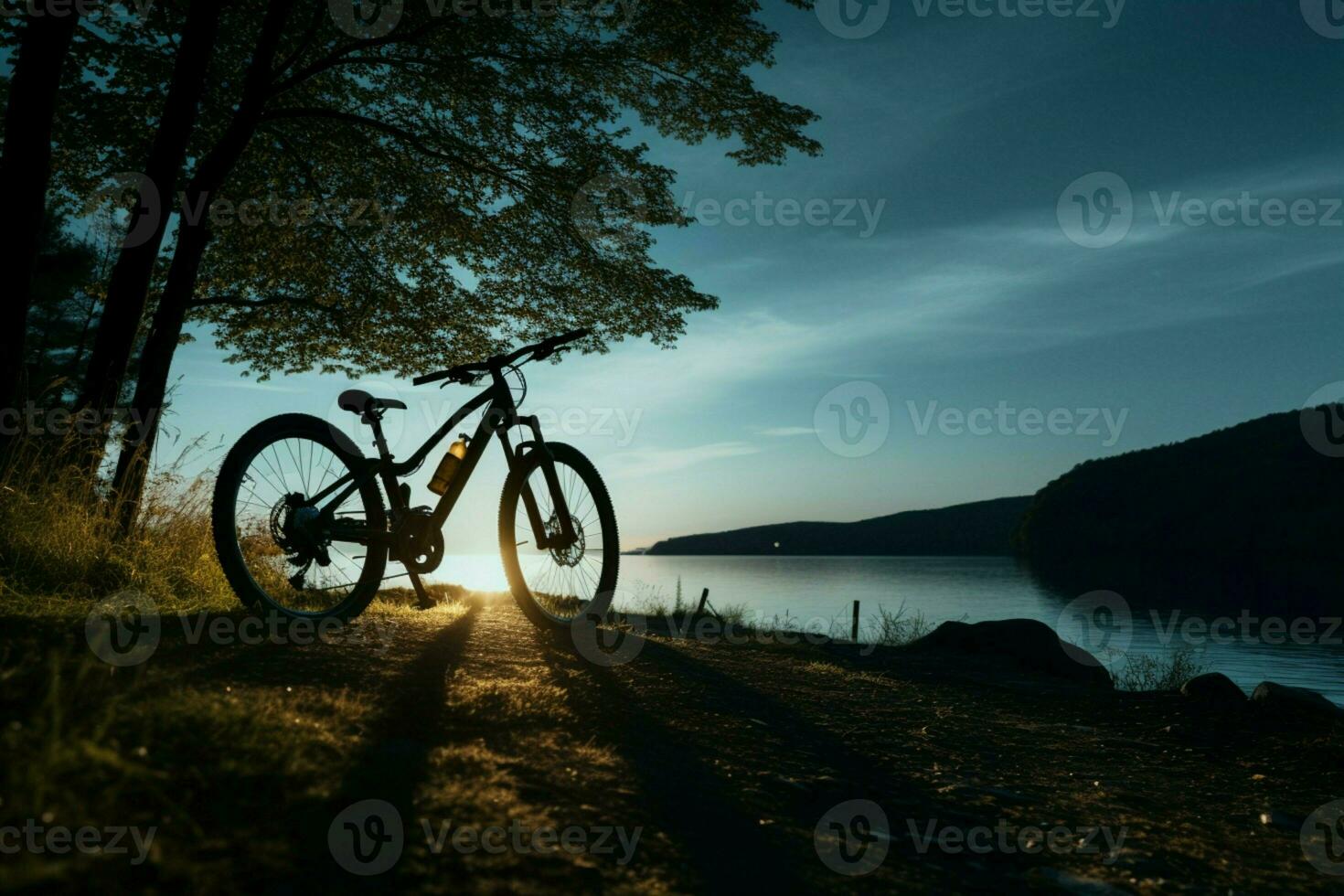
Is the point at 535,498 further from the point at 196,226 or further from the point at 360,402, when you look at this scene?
the point at 196,226

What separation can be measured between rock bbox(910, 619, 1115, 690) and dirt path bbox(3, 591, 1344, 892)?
5660 mm

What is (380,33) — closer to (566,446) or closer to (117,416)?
(117,416)

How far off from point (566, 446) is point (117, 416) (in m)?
5.23

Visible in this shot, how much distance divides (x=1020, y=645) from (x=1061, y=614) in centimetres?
4443

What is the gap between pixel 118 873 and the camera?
161 cm

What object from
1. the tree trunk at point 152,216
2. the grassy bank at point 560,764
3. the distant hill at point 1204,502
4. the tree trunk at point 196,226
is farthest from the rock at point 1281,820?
the distant hill at point 1204,502

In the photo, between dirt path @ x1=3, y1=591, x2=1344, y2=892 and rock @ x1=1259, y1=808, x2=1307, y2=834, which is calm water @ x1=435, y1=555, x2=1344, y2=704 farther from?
rock @ x1=1259, y1=808, x2=1307, y2=834

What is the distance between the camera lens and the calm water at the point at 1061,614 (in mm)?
20922

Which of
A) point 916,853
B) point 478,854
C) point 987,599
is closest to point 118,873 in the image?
point 478,854

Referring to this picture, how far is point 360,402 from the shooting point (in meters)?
4.91

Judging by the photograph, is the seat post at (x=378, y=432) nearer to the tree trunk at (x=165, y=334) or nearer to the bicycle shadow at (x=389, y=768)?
the bicycle shadow at (x=389, y=768)

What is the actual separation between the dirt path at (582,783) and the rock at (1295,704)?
0.65m

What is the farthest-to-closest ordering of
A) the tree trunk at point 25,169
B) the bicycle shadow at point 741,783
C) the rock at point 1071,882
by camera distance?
the tree trunk at point 25,169 → the rock at point 1071,882 → the bicycle shadow at point 741,783

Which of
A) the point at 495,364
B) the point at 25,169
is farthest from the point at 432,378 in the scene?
the point at 25,169
